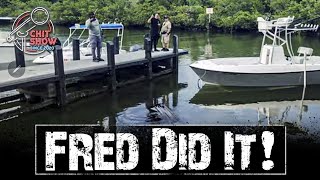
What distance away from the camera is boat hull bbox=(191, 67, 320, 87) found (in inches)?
550

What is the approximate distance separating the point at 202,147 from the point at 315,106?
5.98 metres

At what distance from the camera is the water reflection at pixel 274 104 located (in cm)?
1051

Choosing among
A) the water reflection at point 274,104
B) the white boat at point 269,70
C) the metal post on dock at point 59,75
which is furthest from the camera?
the white boat at point 269,70

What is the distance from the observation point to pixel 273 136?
8.70 meters

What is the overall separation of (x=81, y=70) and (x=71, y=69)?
0.29m

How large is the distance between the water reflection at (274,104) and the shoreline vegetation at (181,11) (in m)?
23.1

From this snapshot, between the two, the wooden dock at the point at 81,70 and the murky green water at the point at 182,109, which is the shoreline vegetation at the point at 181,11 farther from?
the murky green water at the point at 182,109

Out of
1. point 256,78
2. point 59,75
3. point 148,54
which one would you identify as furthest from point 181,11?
point 59,75

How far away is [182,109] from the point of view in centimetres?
1175

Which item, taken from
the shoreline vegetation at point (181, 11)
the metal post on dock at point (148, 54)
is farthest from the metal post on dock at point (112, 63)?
the shoreline vegetation at point (181, 11)

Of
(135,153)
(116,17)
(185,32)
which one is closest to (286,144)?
(135,153)

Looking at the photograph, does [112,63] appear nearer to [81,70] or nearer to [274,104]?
[81,70]

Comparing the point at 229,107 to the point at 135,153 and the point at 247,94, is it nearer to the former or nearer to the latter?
the point at 247,94

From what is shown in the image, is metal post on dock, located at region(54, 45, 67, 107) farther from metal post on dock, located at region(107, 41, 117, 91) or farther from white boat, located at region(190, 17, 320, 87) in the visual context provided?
white boat, located at region(190, 17, 320, 87)
